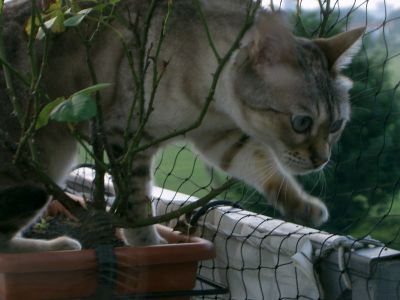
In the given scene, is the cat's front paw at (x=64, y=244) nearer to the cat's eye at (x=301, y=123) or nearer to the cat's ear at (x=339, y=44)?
the cat's eye at (x=301, y=123)

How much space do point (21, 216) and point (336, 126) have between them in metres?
0.91

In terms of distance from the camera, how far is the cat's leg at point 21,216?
1.69 metres

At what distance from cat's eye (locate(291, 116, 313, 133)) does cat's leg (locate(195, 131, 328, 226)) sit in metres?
0.24

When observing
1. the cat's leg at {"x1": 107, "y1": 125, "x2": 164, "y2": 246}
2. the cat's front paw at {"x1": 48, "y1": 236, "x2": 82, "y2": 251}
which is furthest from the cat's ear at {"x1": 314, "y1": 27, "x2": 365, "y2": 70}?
the cat's front paw at {"x1": 48, "y1": 236, "x2": 82, "y2": 251}

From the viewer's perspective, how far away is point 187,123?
1924 millimetres

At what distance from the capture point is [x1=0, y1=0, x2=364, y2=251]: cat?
184 centimetres

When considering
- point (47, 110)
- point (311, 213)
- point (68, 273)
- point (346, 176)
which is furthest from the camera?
point (346, 176)

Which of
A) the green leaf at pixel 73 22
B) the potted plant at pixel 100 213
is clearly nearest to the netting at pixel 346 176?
the potted plant at pixel 100 213

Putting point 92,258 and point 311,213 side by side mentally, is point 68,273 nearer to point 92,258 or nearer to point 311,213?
point 92,258

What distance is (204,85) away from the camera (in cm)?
192

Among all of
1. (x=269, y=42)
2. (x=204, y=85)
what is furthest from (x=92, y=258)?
(x=269, y=42)

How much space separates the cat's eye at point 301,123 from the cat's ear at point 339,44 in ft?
0.68

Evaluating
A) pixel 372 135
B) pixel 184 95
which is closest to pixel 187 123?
pixel 184 95

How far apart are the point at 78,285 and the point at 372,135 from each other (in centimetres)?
161
